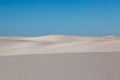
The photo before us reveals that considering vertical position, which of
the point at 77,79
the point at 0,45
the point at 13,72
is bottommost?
the point at 77,79

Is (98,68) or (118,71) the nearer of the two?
(118,71)

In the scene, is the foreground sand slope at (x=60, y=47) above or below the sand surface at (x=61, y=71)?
above

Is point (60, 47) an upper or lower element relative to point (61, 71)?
upper

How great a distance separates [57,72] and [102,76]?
1.12 m

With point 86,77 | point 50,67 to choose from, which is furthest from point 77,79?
point 50,67

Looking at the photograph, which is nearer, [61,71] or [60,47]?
[61,71]

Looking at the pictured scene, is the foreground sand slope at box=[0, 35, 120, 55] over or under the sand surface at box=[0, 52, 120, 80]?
over

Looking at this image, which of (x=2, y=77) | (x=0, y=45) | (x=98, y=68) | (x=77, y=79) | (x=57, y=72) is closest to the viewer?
(x=77, y=79)

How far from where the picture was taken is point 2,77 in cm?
561

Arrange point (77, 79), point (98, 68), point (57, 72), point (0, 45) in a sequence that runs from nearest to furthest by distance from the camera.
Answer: point (77, 79) → point (57, 72) → point (98, 68) → point (0, 45)

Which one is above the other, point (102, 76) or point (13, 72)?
point (13, 72)

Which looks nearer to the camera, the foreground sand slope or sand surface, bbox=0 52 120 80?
sand surface, bbox=0 52 120 80

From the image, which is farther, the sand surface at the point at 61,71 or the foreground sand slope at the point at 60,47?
the foreground sand slope at the point at 60,47

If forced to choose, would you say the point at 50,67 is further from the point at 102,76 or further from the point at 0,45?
the point at 0,45
